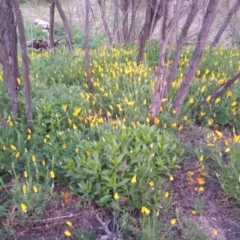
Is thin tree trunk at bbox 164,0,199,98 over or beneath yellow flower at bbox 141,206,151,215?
over

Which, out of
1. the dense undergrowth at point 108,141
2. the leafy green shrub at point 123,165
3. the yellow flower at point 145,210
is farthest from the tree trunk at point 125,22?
the yellow flower at point 145,210

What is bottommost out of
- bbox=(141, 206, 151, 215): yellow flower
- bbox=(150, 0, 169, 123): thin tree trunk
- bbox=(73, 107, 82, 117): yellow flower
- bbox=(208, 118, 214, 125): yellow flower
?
bbox=(141, 206, 151, 215): yellow flower

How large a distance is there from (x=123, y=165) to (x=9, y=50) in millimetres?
2052

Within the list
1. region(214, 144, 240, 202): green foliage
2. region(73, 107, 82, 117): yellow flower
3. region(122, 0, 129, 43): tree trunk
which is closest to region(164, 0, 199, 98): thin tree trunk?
region(73, 107, 82, 117): yellow flower

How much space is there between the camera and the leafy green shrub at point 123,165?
2.87 m

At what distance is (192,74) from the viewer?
12.9 feet

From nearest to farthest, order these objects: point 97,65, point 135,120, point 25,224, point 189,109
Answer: point 25,224 → point 135,120 → point 189,109 → point 97,65

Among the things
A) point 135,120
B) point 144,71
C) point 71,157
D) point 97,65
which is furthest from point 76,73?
point 71,157

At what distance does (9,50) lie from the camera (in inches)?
163

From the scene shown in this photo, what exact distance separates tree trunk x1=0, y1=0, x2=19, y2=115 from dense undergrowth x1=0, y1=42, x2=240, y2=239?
126mm

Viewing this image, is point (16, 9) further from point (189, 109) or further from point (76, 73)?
point (189, 109)

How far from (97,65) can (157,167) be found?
2.36 metres

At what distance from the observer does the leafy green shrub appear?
2871 mm

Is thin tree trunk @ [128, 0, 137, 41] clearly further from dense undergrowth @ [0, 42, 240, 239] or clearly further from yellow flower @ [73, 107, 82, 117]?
yellow flower @ [73, 107, 82, 117]
